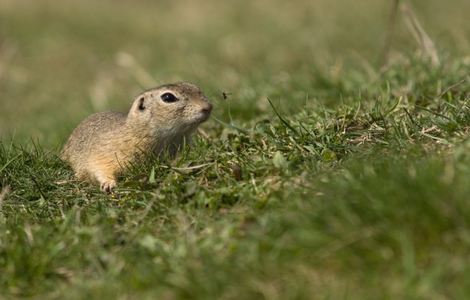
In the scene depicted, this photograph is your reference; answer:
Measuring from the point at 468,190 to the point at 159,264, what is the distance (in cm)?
153

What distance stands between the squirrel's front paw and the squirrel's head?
743mm

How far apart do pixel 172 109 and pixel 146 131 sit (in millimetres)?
289

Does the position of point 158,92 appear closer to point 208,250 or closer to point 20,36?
point 208,250

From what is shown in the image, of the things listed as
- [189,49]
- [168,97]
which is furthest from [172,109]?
[189,49]

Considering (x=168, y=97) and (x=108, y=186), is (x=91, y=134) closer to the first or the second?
(x=168, y=97)

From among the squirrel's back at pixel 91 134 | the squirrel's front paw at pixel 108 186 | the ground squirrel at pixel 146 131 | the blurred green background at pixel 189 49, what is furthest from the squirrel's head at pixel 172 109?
the blurred green background at pixel 189 49

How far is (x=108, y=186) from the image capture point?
5.26m

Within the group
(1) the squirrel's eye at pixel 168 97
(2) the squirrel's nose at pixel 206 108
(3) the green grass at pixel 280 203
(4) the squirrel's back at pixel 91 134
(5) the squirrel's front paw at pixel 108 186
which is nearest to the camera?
(3) the green grass at pixel 280 203

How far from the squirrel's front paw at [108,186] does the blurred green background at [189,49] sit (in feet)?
5.79

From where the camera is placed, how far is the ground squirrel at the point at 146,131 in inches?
227

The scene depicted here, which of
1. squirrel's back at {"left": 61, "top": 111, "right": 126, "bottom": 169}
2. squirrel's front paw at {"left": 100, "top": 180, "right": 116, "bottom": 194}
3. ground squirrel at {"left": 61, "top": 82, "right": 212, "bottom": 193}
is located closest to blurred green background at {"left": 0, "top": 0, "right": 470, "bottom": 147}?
squirrel's back at {"left": 61, "top": 111, "right": 126, "bottom": 169}

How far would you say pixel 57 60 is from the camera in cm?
1305

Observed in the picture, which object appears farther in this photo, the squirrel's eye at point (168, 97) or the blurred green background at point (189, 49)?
the blurred green background at point (189, 49)

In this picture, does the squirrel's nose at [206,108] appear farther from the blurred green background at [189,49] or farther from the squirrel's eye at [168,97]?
the blurred green background at [189,49]
